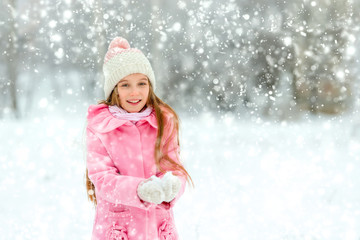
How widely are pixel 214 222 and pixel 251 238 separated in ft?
1.73

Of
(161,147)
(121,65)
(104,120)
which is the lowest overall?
(161,147)

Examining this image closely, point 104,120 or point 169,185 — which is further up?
point 104,120

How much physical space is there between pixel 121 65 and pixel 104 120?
12.0 inches

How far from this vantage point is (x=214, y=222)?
423 cm

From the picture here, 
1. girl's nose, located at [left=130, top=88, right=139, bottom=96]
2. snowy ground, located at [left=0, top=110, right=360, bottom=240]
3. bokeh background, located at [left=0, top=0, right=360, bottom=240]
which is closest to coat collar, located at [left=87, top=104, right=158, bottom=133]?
girl's nose, located at [left=130, top=88, right=139, bottom=96]

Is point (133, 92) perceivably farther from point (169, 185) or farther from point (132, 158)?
point (169, 185)

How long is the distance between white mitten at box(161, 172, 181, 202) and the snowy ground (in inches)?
13.8

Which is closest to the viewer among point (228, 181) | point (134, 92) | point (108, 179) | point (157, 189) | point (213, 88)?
point (157, 189)

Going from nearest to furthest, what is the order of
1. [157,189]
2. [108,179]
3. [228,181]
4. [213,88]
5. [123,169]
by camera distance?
[157,189], [108,179], [123,169], [228,181], [213,88]

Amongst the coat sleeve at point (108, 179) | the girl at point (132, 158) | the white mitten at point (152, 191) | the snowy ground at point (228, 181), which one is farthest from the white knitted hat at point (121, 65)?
the white mitten at point (152, 191)

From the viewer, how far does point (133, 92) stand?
1.90 meters

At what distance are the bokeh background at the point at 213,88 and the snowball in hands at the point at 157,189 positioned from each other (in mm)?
3506

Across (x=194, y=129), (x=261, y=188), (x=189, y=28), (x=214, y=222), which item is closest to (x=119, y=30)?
(x=189, y=28)

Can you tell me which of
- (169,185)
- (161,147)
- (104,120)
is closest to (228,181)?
(161,147)
